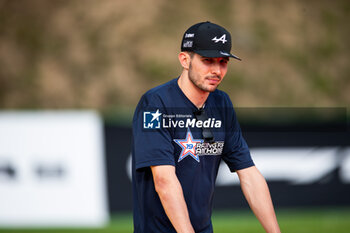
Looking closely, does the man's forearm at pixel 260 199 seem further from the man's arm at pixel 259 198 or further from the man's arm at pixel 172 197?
the man's arm at pixel 172 197

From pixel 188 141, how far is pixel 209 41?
75 cm

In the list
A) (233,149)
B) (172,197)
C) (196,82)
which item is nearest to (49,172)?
(233,149)

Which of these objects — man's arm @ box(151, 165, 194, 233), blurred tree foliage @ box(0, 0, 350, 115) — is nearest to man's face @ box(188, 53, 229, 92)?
man's arm @ box(151, 165, 194, 233)

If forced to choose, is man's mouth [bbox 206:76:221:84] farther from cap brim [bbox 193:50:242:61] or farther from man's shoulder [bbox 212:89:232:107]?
man's shoulder [bbox 212:89:232:107]

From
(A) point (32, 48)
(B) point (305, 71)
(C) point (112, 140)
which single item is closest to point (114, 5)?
(A) point (32, 48)

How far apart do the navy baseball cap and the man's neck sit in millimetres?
251

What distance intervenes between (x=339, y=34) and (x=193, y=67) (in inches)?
709

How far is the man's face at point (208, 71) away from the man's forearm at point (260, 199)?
83 centimetres

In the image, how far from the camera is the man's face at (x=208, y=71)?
373 centimetres

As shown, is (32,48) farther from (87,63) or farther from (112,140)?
(112,140)

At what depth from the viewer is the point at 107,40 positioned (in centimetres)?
1895

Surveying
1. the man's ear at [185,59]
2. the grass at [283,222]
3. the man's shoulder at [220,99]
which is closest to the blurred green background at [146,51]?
the grass at [283,222]

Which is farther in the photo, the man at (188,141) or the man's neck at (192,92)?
the man's neck at (192,92)

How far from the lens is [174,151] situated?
3.79m
